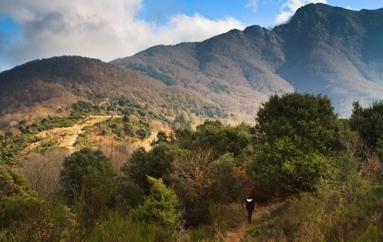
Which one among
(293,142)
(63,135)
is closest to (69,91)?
(63,135)

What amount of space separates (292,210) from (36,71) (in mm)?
188834

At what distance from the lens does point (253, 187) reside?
816 inches

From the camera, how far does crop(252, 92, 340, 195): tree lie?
58.9ft

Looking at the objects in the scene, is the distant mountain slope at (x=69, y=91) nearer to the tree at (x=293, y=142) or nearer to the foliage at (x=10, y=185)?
the foliage at (x=10, y=185)

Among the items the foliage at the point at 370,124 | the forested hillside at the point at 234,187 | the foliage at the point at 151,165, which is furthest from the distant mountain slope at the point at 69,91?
the foliage at the point at 370,124

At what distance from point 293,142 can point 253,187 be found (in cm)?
382

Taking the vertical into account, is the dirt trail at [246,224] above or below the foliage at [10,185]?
below

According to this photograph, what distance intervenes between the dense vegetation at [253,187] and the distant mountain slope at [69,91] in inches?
3483

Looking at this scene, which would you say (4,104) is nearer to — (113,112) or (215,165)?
(113,112)

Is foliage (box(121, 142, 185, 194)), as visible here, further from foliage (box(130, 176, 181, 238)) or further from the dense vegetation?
foliage (box(130, 176, 181, 238))

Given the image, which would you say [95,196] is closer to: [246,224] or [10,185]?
[246,224]

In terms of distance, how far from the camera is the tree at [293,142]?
17953 mm

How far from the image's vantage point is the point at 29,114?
355ft

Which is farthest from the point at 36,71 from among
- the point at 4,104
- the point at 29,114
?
the point at 29,114
